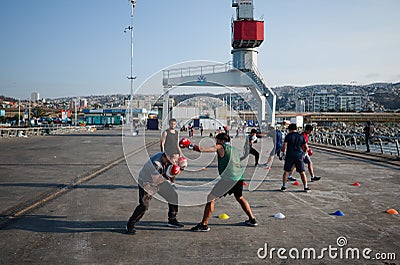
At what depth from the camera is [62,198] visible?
933 cm

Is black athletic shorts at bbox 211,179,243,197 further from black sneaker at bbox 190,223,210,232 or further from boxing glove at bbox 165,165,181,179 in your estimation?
→ boxing glove at bbox 165,165,181,179

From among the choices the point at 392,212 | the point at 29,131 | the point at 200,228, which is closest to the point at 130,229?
the point at 200,228

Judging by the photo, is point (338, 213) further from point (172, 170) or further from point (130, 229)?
point (130, 229)

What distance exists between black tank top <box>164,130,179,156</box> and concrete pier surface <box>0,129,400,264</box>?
134cm

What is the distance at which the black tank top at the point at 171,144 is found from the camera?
22.2ft

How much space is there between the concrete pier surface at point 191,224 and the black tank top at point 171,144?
52.9 inches

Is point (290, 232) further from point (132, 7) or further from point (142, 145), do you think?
point (132, 7)

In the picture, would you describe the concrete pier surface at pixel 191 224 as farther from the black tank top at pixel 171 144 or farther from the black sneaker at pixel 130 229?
the black tank top at pixel 171 144

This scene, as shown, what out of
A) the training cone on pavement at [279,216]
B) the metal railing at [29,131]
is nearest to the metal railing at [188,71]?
the training cone on pavement at [279,216]

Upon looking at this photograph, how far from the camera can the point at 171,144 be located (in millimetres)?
7121

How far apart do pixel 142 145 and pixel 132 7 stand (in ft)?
111

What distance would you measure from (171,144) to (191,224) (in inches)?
59.4

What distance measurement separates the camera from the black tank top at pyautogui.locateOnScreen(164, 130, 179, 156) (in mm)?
6754

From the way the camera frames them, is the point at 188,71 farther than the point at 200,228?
Yes
